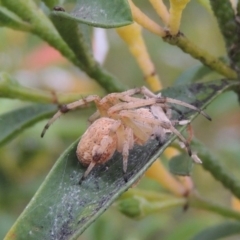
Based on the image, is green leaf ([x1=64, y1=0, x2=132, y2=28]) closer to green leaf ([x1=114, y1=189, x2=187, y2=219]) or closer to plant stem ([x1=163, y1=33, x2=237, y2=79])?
plant stem ([x1=163, y1=33, x2=237, y2=79])

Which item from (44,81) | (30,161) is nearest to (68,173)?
(30,161)

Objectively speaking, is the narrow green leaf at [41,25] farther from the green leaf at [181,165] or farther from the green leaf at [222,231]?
the green leaf at [222,231]

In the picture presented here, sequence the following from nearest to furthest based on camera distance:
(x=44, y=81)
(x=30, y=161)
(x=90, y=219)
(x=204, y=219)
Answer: (x=90, y=219), (x=204, y=219), (x=30, y=161), (x=44, y=81)

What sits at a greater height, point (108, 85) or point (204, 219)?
point (108, 85)

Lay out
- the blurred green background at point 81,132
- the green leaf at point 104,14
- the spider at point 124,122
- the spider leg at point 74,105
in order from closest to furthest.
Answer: the green leaf at point 104,14 < the spider at point 124,122 < the spider leg at point 74,105 < the blurred green background at point 81,132

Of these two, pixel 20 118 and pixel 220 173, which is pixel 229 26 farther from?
pixel 20 118

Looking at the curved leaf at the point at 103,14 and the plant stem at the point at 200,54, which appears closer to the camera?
the curved leaf at the point at 103,14

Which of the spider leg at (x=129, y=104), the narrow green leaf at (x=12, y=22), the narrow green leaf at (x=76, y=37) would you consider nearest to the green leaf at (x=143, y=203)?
the spider leg at (x=129, y=104)

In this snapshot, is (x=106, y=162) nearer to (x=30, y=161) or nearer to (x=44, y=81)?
(x=30, y=161)
